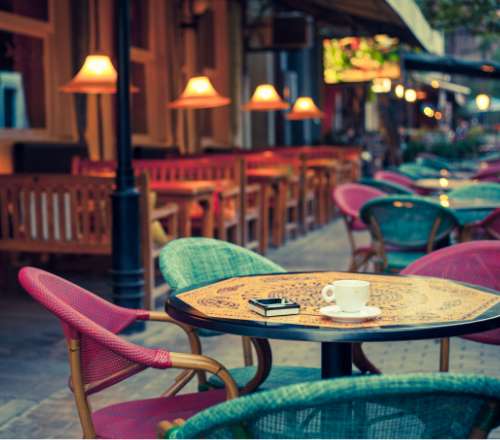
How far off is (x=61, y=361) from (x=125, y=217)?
107cm

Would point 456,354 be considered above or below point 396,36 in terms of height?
below

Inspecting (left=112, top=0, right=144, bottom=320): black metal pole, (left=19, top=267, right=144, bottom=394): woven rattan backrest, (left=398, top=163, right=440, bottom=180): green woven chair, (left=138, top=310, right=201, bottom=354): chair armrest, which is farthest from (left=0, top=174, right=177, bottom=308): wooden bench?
(left=398, top=163, right=440, bottom=180): green woven chair

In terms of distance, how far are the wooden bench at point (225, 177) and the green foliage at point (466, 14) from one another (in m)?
8.03

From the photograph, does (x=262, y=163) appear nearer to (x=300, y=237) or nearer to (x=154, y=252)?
(x=300, y=237)

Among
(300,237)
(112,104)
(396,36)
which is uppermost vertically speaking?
(396,36)

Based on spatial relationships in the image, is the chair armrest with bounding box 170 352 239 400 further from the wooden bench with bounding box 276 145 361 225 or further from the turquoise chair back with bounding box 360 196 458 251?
the wooden bench with bounding box 276 145 361 225

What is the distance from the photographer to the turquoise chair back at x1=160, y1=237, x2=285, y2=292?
3479 millimetres

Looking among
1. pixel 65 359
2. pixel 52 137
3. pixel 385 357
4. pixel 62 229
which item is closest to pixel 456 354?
pixel 385 357

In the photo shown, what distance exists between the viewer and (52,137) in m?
9.41

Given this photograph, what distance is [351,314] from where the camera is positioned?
2521 millimetres

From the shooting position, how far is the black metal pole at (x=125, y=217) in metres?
5.77

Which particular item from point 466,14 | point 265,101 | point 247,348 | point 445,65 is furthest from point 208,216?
point 445,65

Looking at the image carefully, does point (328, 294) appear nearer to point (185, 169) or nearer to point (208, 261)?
point (208, 261)

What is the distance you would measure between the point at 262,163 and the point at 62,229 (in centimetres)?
456
